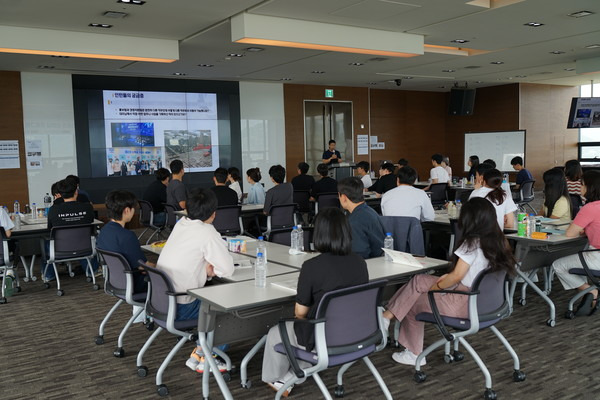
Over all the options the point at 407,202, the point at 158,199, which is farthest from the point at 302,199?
the point at 407,202

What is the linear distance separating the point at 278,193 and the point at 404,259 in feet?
12.6

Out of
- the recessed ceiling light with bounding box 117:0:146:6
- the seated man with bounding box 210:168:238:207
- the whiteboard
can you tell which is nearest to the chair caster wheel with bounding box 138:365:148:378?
the seated man with bounding box 210:168:238:207

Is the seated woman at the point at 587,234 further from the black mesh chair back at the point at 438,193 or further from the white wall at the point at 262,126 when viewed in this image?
the white wall at the point at 262,126

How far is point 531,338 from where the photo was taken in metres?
4.57

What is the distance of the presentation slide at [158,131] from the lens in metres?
11.8

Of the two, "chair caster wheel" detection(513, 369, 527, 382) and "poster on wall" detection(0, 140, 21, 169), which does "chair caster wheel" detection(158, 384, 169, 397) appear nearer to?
"chair caster wheel" detection(513, 369, 527, 382)

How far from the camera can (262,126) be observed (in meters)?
13.9

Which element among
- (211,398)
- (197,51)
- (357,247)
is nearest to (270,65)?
(197,51)

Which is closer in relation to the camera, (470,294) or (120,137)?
(470,294)

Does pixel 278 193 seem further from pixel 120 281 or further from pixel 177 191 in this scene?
pixel 120 281

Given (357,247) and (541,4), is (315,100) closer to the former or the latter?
(541,4)

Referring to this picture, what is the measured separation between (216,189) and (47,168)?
18.8ft

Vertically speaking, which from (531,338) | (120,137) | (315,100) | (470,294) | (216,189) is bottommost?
(531,338)

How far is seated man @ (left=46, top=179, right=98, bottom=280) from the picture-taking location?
20.8 ft
